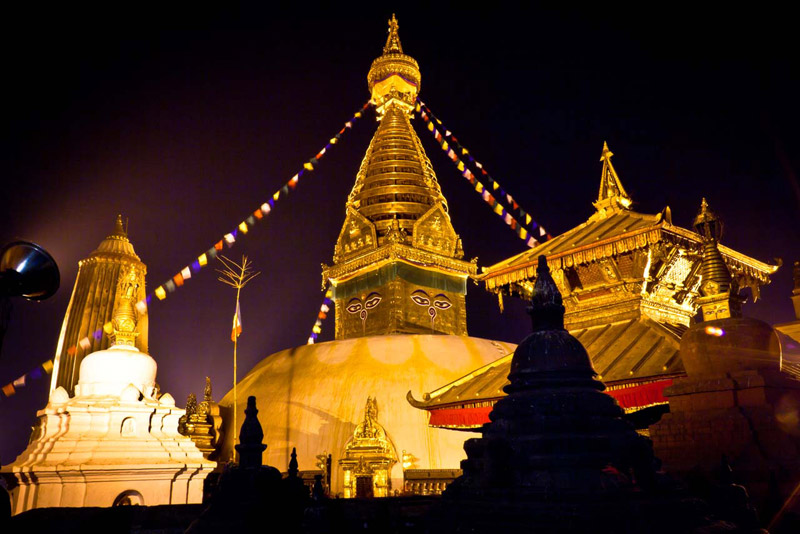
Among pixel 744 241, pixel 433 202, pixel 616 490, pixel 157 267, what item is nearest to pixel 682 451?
pixel 616 490

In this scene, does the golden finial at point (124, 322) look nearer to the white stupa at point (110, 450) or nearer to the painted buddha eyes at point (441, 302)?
the white stupa at point (110, 450)

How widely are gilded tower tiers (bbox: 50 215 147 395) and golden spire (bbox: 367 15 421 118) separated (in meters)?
12.0

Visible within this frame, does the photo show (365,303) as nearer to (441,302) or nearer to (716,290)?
(441,302)

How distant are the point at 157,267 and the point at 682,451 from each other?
68.6 ft

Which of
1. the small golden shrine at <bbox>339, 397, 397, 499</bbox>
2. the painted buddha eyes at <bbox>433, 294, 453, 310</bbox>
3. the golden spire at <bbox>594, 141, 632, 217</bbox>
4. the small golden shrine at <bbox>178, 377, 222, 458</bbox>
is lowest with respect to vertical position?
the small golden shrine at <bbox>339, 397, 397, 499</bbox>

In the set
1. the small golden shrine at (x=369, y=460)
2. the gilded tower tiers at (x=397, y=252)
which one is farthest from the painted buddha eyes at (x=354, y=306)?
the small golden shrine at (x=369, y=460)

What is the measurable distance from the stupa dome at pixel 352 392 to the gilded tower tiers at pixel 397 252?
294 centimetres

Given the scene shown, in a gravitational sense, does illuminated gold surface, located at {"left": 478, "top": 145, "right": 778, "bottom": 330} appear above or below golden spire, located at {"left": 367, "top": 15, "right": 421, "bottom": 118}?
below

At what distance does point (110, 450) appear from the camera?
9.10 meters

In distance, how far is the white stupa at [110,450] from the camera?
28.1 ft

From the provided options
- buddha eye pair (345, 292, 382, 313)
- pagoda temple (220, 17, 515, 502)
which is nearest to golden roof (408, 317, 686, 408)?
pagoda temple (220, 17, 515, 502)

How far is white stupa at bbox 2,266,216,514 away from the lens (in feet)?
28.1

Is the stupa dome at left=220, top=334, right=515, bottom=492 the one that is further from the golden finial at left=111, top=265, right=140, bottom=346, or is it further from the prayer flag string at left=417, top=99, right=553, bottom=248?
the golden finial at left=111, top=265, right=140, bottom=346

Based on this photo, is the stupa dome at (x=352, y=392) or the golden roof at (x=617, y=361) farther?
the stupa dome at (x=352, y=392)
